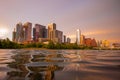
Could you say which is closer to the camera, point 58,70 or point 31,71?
point 31,71

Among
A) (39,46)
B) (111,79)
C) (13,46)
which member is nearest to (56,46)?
(39,46)

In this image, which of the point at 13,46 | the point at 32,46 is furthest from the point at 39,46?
the point at 13,46

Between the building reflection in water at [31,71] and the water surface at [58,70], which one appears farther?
the water surface at [58,70]

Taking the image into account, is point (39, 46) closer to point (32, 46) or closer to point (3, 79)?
point (32, 46)

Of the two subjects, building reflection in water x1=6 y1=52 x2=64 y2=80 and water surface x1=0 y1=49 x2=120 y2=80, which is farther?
water surface x1=0 y1=49 x2=120 y2=80

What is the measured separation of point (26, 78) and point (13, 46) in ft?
402

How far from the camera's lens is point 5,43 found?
118688mm

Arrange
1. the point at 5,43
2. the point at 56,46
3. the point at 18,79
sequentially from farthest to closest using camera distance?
the point at 56,46 → the point at 5,43 → the point at 18,79

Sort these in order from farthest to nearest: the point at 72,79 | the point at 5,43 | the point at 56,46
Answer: the point at 56,46
the point at 5,43
the point at 72,79

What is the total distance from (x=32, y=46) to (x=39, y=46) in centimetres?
A: 638

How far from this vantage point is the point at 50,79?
4457 mm

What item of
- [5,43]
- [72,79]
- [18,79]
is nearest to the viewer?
[18,79]

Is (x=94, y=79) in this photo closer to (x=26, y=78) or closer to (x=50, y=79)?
(x=50, y=79)

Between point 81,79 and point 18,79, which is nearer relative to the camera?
point 18,79
